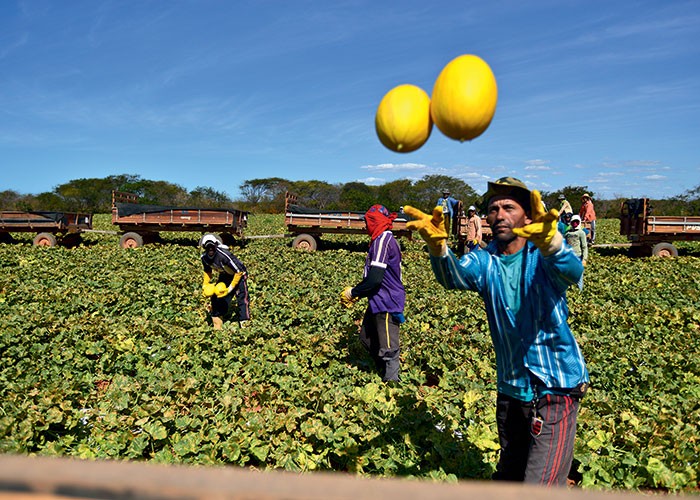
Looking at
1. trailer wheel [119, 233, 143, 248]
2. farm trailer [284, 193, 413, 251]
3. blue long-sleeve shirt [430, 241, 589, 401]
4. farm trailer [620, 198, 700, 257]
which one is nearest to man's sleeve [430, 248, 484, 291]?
blue long-sleeve shirt [430, 241, 589, 401]

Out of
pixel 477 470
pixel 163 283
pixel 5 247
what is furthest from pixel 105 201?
pixel 477 470

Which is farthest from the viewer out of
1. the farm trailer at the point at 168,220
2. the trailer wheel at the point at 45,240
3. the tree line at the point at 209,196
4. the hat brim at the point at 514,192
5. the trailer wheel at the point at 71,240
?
the tree line at the point at 209,196

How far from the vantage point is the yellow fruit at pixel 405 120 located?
1830mm

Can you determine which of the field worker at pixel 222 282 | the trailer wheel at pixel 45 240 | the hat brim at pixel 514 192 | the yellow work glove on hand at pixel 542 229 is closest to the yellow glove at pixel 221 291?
the field worker at pixel 222 282

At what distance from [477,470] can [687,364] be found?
3820mm

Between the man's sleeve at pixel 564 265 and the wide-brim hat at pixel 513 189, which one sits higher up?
the wide-brim hat at pixel 513 189

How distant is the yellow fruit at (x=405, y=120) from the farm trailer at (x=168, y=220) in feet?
48.4

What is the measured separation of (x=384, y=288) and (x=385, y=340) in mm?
569

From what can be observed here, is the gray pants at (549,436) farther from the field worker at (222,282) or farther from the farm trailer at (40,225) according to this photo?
the farm trailer at (40,225)

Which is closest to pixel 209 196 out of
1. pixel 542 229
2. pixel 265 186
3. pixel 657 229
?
pixel 265 186

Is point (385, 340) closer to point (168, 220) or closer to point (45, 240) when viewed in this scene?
point (168, 220)

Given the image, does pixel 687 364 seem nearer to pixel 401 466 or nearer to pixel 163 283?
pixel 401 466

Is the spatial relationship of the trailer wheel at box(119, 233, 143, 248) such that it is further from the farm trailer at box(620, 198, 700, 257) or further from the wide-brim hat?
the farm trailer at box(620, 198, 700, 257)

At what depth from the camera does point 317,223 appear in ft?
53.9
